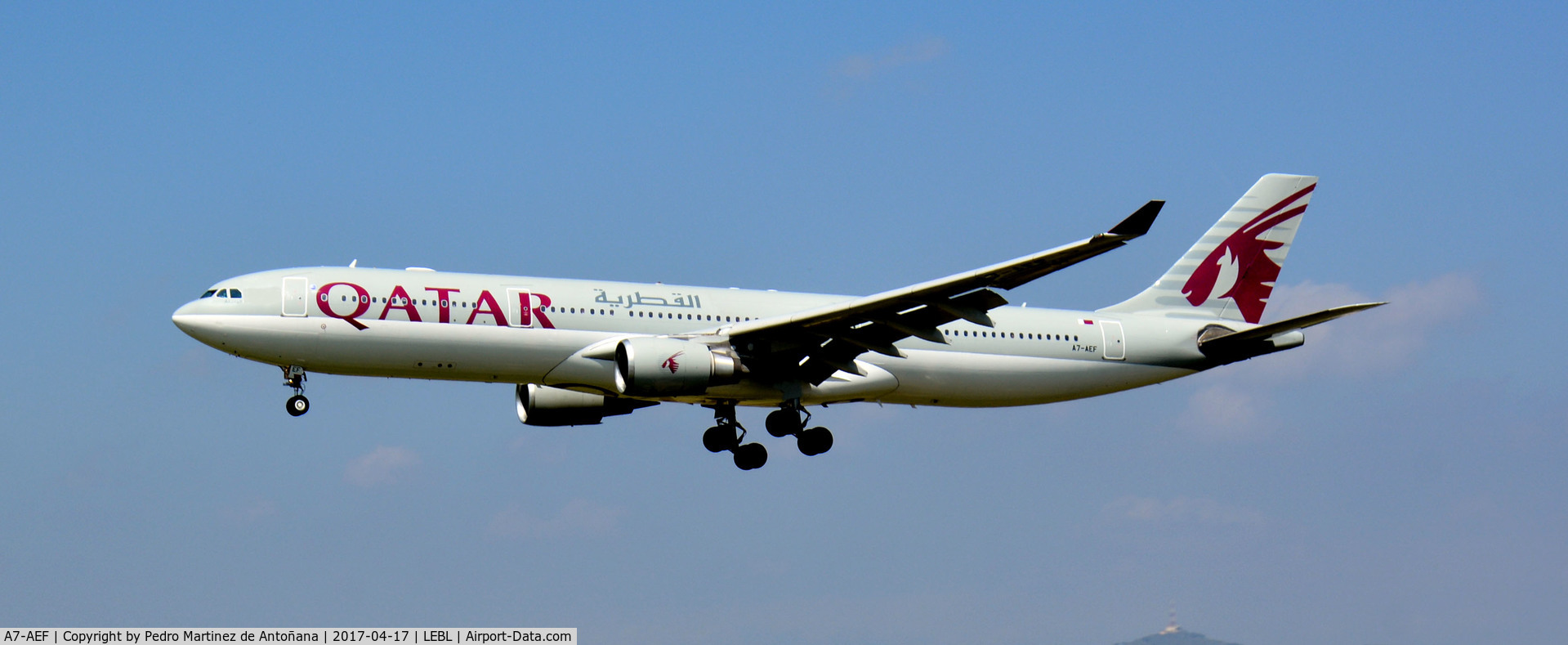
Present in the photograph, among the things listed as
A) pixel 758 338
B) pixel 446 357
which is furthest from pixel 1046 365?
pixel 446 357

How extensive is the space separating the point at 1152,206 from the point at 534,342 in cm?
1392

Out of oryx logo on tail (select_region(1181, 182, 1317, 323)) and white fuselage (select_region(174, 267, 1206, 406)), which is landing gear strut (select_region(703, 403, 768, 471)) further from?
oryx logo on tail (select_region(1181, 182, 1317, 323))

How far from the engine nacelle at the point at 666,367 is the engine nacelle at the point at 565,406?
5.28 meters

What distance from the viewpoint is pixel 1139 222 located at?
2945 centimetres

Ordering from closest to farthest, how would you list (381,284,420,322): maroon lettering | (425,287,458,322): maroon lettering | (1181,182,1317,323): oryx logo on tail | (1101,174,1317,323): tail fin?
1. (381,284,420,322): maroon lettering
2. (425,287,458,322): maroon lettering
3. (1101,174,1317,323): tail fin
4. (1181,182,1317,323): oryx logo on tail

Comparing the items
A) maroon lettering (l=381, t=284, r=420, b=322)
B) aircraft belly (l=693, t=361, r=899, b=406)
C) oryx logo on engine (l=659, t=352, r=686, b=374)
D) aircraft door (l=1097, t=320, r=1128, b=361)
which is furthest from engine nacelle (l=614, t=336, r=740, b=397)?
aircraft door (l=1097, t=320, r=1128, b=361)

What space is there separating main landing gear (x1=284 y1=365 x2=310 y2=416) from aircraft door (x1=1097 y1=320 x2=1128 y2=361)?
18916 mm

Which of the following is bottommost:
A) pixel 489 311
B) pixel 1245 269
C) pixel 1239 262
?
pixel 489 311

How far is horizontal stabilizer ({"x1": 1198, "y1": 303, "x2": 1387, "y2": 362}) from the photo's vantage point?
3972 centimetres

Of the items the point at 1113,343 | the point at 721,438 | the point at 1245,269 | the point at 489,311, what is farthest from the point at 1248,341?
the point at 489,311

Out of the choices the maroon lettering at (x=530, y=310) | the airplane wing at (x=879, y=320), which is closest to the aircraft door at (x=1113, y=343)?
the airplane wing at (x=879, y=320)

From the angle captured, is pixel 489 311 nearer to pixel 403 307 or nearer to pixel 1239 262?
pixel 403 307

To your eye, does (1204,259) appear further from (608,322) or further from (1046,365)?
(608,322)

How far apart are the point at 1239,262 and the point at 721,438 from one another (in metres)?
14.8
